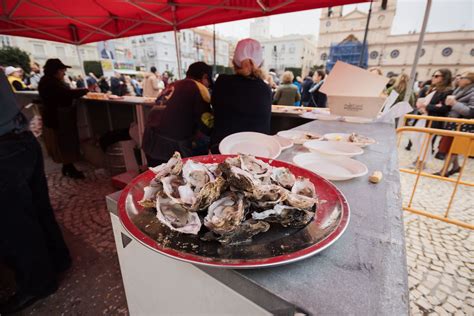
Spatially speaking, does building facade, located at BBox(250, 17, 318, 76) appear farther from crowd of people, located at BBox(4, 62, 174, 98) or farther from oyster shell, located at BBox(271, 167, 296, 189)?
oyster shell, located at BBox(271, 167, 296, 189)

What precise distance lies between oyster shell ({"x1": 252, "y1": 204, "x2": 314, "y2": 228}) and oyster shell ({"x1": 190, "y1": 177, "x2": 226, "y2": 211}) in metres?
0.11

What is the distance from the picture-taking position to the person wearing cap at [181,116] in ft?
7.46

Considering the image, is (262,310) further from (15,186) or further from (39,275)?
(39,275)

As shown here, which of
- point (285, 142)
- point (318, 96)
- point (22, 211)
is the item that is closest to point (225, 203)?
point (285, 142)

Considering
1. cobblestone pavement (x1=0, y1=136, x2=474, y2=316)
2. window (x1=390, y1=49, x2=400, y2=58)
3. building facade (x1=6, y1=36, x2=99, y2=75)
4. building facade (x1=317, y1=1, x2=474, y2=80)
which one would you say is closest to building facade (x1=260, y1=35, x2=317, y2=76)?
building facade (x1=317, y1=1, x2=474, y2=80)

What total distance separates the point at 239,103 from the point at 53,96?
330cm

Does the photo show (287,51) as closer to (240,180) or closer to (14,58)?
(14,58)

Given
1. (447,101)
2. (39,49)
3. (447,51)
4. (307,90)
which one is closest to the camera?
(447,101)

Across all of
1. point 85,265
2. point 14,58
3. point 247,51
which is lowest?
point 85,265

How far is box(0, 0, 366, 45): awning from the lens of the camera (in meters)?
3.34

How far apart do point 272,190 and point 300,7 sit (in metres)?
3.65

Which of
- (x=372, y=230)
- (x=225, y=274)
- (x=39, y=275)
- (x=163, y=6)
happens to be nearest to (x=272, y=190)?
(x=225, y=274)

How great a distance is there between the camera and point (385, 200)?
88 cm

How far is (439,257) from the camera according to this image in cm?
223
